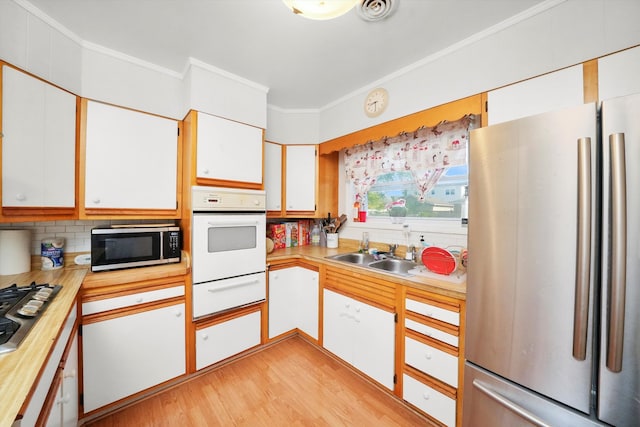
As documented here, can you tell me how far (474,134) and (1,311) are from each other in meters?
2.23

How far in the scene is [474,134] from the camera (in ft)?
3.86

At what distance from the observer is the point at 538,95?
1.35 meters

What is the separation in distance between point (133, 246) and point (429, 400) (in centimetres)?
222

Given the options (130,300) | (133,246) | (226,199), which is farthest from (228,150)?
(130,300)

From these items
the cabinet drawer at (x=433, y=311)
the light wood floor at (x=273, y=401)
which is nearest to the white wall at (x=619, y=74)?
the cabinet drawer at (x=433, y=311)

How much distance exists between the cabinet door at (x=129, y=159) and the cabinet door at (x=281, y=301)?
112cm

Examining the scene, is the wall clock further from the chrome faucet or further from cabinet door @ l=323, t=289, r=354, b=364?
cabinet door @ l=323, t=289, r=354, b=364

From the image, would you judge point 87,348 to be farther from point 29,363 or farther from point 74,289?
point 29,363

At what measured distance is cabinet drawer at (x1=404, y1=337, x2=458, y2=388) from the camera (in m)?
1.37

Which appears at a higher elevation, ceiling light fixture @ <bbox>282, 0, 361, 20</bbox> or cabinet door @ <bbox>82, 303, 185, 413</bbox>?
ceiling light fixture @ <bbox>282, 0, 361, 20</bbox>

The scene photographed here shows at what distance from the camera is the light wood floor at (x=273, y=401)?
1.54 m

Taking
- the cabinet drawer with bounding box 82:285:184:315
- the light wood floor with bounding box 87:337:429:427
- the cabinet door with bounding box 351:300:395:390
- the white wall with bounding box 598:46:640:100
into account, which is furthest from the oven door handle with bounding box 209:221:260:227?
the white wall with bounding box 598:46:640:100

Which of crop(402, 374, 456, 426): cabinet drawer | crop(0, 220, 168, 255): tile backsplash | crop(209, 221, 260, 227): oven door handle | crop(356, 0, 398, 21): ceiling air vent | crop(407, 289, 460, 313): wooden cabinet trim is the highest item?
crop(356, 0, 398, 21): ceiling air vent

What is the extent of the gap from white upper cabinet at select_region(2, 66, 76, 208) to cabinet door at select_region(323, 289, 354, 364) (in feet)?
6.61
